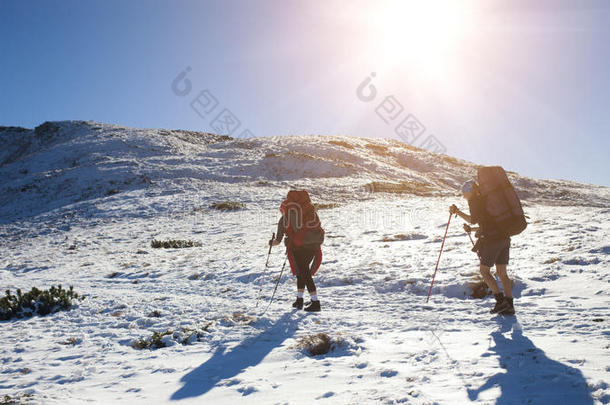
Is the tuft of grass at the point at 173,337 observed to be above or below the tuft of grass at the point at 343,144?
below

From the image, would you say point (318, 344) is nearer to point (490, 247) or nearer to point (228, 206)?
point (490, 247)

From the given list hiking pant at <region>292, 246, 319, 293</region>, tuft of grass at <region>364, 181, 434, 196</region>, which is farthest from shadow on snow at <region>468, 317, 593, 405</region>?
tuft of grass at <region>364, 181, 434, 196</region>

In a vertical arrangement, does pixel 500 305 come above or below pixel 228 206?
below

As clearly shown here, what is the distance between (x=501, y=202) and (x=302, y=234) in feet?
12.1

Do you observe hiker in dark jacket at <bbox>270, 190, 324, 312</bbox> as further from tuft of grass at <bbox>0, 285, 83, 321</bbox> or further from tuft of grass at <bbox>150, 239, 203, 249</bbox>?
tuft of grass at <bbox>150, 239, 203, 249</bbox>

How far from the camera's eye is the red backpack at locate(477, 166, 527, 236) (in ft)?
18.7

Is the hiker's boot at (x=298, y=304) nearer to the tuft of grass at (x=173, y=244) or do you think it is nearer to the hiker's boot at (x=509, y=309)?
the hiker's boot at (x=509, y=309)

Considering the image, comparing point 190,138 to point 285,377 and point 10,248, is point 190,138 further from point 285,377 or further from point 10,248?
point 285,377

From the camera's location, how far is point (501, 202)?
5.79m

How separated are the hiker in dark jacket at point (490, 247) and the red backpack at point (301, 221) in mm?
2920

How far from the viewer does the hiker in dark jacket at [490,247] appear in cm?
579

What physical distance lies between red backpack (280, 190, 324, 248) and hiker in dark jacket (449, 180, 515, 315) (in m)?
2.92

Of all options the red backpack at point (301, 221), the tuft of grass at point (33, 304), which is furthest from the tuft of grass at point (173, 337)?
the tuft of grass at point (33, 304)

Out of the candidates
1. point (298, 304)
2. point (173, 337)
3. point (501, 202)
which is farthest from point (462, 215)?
point (173, 337)
